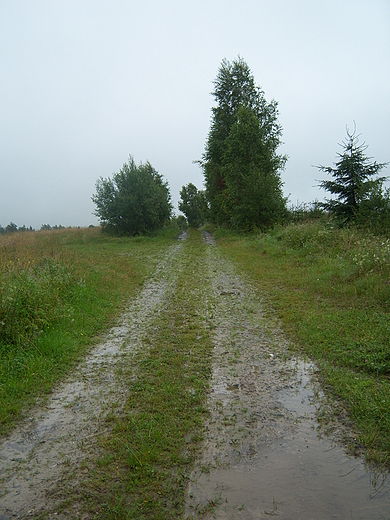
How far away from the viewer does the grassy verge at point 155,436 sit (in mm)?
3008

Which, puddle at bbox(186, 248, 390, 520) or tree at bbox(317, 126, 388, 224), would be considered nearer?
puddle at bbox(186, 248, 390, 520)

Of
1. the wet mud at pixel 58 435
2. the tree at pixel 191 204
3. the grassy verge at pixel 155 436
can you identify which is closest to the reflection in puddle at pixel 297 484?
the grassy verge at pixel 155 436

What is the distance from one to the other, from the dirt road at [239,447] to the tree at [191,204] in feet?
166

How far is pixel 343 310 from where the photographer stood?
25.3ft

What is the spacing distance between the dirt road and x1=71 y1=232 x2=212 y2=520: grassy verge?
0.15m

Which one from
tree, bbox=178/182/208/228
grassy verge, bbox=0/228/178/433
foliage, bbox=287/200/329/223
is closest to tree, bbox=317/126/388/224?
foliage, bbox=287/200/329/223

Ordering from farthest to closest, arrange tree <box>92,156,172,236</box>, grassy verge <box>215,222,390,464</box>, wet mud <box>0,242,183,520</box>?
tree <box>92,156,172,236</box> < grassy verge <box>215,222,390,464</box> < wet mud <box>0,242,183,520</box>

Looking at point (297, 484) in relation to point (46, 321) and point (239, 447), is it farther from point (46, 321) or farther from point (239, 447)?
point (46, 321)

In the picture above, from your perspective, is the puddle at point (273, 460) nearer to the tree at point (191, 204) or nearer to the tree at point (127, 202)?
the tree at point (127, 202)

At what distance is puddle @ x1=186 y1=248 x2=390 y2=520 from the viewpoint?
295 cm

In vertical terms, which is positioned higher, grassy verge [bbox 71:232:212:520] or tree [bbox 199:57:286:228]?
tree [bbox 199:57:286:228]

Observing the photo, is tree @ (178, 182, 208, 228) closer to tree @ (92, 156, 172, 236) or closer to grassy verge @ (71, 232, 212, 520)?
tree @ (92, 156, 172, 236)

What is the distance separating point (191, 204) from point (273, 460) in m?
56.1

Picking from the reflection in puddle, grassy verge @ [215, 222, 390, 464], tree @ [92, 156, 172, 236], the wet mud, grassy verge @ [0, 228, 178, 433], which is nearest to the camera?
the reflection in puddle
